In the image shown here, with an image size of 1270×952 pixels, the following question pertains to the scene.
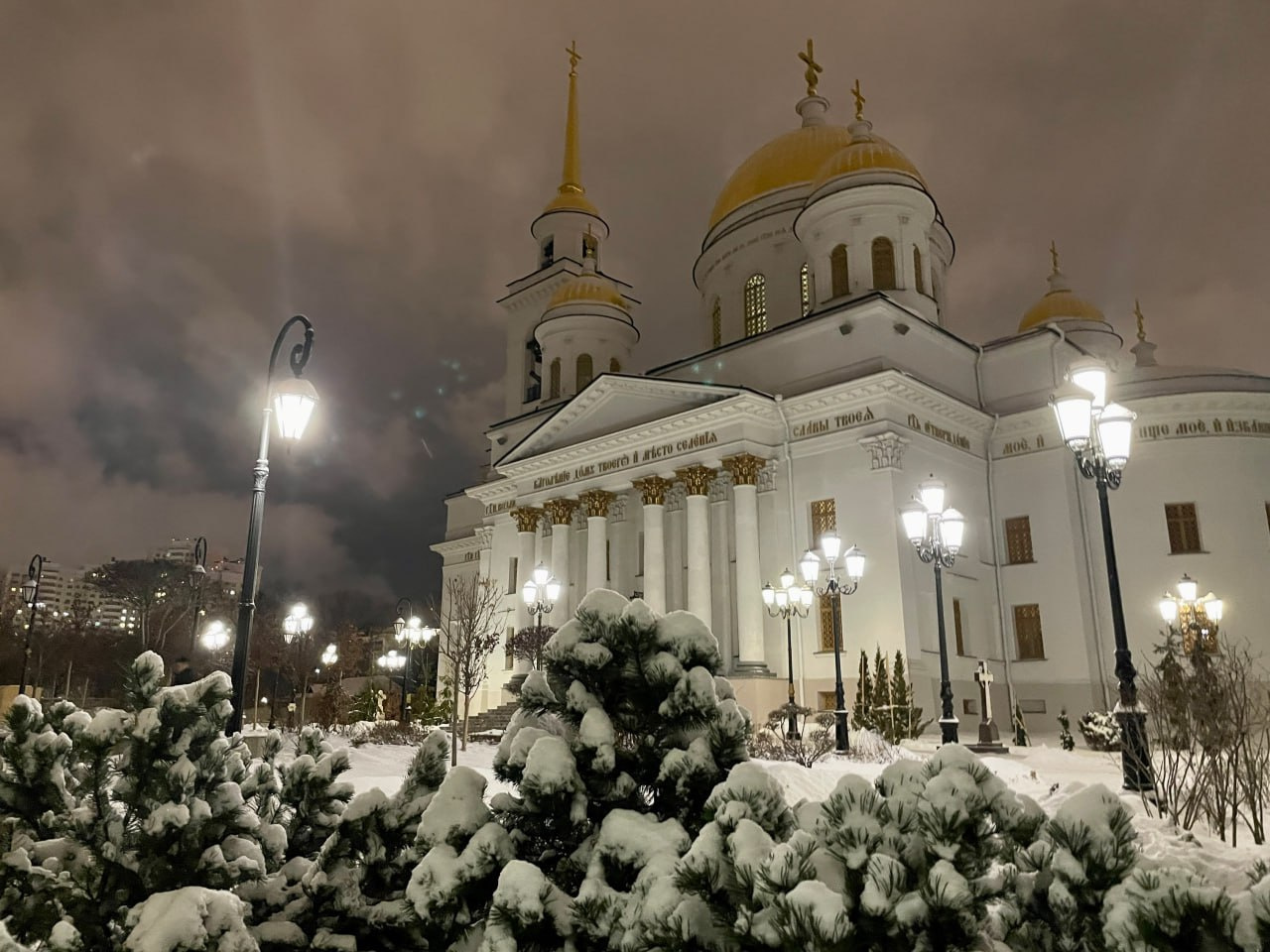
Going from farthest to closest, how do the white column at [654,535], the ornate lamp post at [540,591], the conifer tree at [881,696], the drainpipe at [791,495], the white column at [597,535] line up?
the white column at [597,535] → the white column at [654,535] → the drainpipe at [791,495] → the ornate lamp post at [540,591] → the conifer tree at [881,696]

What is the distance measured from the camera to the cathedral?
85.2ft

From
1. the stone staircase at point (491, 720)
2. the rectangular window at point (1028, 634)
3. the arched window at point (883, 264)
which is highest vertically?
the arched window at point (883, 264)

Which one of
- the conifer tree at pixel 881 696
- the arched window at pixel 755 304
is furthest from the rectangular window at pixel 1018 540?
the arched window at pixel 755 304

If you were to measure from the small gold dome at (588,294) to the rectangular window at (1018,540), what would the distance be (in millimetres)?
18552

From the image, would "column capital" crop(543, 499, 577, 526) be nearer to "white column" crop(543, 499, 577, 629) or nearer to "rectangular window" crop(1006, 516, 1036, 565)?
"white column" crop(543, 499, 577, 629)

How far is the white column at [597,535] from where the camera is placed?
31.4 meters

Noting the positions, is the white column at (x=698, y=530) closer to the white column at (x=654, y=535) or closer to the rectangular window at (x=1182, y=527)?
the white column at (x=654, y=535)

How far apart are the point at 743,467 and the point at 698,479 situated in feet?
5.49

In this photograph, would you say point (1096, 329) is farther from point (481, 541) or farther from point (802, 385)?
point (481, 541)

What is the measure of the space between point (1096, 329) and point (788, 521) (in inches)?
728

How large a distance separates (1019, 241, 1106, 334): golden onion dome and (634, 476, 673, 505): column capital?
1793 cm

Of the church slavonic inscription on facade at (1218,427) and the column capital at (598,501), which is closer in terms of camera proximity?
the church slavonic inscription on facade at (1218,427)

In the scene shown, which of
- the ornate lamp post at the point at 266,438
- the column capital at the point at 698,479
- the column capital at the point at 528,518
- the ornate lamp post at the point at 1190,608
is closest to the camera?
the ornate lamp post at the point at 266,438

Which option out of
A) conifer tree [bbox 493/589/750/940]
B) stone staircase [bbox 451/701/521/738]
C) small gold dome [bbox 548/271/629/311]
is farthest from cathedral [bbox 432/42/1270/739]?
conifer tree [bbox 493/589/750/940]
